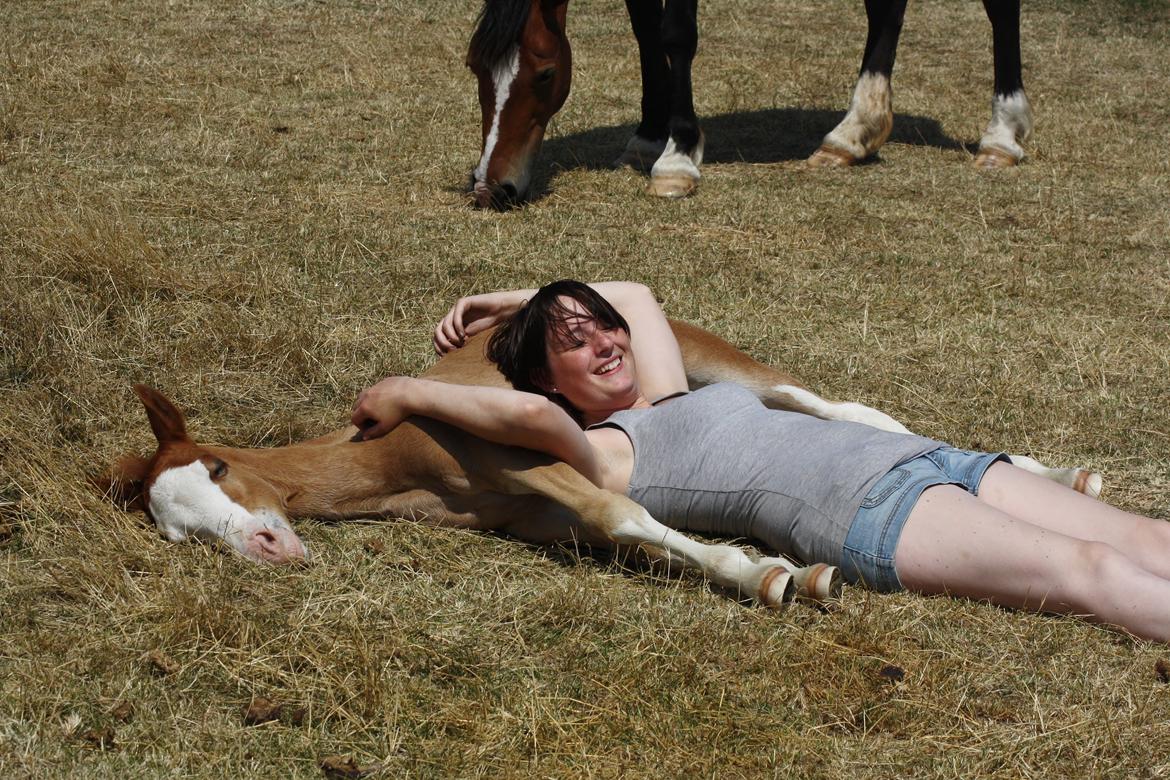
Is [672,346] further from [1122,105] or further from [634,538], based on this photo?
[1122,105]

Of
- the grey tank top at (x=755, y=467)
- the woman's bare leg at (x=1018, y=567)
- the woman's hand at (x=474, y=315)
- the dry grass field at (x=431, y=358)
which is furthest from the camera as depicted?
the woman's hand at (x=474, y=315)

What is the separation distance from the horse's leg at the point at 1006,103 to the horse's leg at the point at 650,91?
6.12 ft

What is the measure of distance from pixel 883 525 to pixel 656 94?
491cm

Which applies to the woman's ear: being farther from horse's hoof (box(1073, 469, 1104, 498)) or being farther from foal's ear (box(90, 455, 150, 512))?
horse's hoof (box(1073, 469, 1104, 498))

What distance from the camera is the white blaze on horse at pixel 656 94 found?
20.1ft

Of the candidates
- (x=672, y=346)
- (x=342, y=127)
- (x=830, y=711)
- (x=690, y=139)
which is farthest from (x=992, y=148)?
(x=830, y=711)

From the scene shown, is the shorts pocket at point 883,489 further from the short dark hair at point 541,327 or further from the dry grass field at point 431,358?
the short dark hair at point 541,327

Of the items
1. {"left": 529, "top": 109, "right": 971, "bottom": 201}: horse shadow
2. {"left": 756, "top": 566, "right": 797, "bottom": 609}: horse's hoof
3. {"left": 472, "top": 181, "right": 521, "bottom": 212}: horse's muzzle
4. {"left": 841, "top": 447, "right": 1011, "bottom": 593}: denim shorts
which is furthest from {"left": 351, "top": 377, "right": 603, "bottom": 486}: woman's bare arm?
{"left": 529, "top": 109, "right": 971, "bottom": 201}: horse shadow

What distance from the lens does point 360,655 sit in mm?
2623

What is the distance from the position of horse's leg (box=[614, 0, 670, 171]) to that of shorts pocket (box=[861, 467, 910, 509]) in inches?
176

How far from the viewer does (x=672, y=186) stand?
21.4 ft

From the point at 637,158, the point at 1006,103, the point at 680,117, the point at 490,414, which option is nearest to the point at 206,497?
the point at 490,414

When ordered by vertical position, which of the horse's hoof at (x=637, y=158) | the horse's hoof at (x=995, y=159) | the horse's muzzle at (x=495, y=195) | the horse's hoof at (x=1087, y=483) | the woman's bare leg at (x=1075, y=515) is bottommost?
the horse's hoof at (x=1087, y=483)

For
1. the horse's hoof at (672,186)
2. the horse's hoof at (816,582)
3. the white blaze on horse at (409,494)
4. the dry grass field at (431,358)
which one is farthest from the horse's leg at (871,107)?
the horse's hoof at (816,582)
